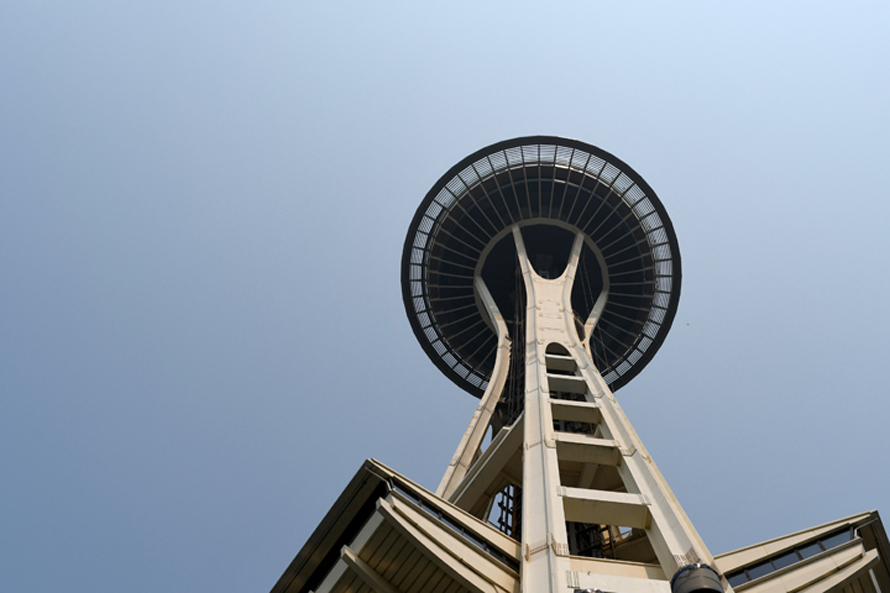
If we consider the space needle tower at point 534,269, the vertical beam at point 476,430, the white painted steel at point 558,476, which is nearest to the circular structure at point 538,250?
the space needle tower at point 534,269

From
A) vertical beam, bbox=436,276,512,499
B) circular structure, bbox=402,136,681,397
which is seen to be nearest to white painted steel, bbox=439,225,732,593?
vertical beam, bbox=436,276,512,499

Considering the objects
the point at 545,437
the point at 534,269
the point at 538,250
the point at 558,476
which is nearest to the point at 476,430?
the point at 545,437

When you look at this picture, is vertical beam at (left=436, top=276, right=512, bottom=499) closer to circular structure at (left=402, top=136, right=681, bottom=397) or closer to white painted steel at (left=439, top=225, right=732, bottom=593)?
white painted steel at (left=439, top=225, right=732, bottom=593)

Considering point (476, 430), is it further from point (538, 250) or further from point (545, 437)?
point (538, 250)

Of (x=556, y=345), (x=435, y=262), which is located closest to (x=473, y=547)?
(x=556, y=345)

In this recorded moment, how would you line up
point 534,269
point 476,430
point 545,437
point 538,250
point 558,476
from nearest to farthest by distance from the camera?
point 558,476 < point 545,437 < point 476,430 < point 534,269 < point 538,250

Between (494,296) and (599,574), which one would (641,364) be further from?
(599,574)

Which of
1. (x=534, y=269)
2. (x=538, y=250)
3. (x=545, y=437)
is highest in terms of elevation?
(x=538, y=250)

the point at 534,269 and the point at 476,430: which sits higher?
the point at 534,269

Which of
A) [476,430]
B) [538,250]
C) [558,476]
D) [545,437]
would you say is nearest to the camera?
[558,476]
